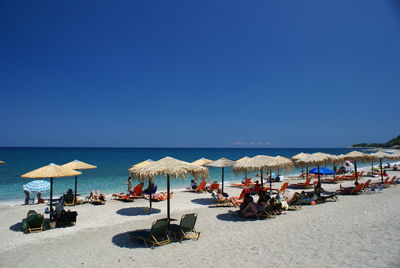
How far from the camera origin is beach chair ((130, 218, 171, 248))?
581 cm

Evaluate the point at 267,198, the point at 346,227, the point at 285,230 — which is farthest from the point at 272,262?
the point at 267,198

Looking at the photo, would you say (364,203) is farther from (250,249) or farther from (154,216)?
(154,216)

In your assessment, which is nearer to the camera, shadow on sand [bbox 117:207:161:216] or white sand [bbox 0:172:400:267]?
white sand [bbox 0:172:400:267]

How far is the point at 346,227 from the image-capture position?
22.0 feet

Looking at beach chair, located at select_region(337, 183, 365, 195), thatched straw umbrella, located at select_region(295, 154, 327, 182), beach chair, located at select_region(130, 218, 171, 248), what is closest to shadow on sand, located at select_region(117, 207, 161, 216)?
beach chair, located at select_region(130, 218, 171, 248)

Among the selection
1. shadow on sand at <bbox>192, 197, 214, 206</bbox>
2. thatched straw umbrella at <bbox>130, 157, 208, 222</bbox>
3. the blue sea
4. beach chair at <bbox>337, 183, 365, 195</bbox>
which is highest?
thatched straw umbrella at <bbox>130, 157, 208, 222</bbox>

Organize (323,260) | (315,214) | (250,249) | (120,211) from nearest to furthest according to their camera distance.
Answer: (323,260), (250,249), (315,214), (120,211)

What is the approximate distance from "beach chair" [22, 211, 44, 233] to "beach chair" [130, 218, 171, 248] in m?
3.40

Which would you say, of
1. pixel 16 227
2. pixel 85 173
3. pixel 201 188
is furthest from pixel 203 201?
pixel 85 173

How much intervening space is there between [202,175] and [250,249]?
9.57 feet

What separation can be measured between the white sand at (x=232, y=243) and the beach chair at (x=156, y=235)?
18 cm

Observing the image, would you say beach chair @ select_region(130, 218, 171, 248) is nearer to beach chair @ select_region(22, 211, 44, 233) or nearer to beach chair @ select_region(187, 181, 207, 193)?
beach chair @ select_region(22, 211, 44, 233)

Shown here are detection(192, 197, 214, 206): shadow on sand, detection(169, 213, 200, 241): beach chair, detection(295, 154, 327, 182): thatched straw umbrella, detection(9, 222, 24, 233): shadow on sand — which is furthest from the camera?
detection(295, 154, 327, 182): thatched straw umbrella

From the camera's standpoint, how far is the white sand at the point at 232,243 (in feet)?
15.8
